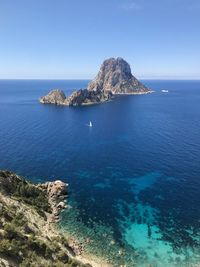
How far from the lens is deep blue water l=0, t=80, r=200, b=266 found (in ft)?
198

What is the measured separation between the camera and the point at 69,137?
140750 millimetres

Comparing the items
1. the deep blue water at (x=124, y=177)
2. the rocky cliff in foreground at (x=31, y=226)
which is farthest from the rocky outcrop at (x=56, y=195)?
the deep blue water at (x=124, y=177)

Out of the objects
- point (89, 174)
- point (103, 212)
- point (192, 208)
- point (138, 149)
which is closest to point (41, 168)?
point (89, 174)

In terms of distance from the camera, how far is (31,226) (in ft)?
189

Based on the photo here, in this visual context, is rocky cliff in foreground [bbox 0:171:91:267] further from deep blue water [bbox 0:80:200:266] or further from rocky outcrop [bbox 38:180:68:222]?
deep blue water [bbox 0:80:200:266]

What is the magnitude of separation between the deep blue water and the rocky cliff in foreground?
4.67 metres

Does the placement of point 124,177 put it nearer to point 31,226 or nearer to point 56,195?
point 56,195

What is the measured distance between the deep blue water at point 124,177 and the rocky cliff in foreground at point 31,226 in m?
4.67

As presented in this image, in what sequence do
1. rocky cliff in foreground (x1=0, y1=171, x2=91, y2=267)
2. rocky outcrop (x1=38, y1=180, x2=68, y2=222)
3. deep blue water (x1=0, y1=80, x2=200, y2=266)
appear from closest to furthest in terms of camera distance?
rocky cliff in foreground (x1=0, y1=171, x2=91, y2=267), deep blue water (x1=0, y1=80, x2=200, y2=266), rocky outcrop (x1=38, y1=180, x2=68, y2=222)

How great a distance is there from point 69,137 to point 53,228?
79.3 metres

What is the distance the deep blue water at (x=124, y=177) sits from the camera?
60.3m

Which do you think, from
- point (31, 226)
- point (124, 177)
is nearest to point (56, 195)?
point (31, 226)

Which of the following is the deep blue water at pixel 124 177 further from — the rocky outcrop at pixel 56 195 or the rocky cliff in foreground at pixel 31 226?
the rocky cliff in foreground at pixel 31 226

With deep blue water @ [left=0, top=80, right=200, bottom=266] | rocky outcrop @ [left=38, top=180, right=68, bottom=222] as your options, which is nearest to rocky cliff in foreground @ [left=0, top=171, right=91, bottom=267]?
rocky outcrop @ [left=38, top=180, right=68, bottom=222]
